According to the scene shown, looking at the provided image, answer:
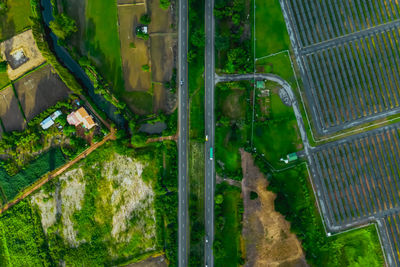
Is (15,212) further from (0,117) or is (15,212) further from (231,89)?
(231,89)

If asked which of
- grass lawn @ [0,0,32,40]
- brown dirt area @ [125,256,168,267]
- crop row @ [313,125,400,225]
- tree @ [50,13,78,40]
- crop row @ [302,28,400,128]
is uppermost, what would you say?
grass lawn @ [0,0,32,40]

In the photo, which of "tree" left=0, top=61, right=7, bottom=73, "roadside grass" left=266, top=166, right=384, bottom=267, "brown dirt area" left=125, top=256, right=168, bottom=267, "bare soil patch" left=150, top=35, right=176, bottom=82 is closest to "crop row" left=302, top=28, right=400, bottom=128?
"roadside grass" left=266, top=166, right=384, bottom=267

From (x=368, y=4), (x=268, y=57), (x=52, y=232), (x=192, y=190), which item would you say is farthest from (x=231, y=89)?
(x=52, y=232)

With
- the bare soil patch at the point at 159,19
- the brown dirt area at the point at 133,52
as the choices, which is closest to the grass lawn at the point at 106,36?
the brown dirt area at the point at 133,52

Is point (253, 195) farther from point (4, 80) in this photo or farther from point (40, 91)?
point (4, 80)

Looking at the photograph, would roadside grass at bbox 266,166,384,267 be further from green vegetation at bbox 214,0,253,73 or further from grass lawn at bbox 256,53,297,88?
green vegetation at bbox 214,0,253,73

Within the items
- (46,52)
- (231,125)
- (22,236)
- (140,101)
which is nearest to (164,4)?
(140,101)

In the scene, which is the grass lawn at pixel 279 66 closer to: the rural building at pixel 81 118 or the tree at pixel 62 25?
the rural building at pixel 81 118
